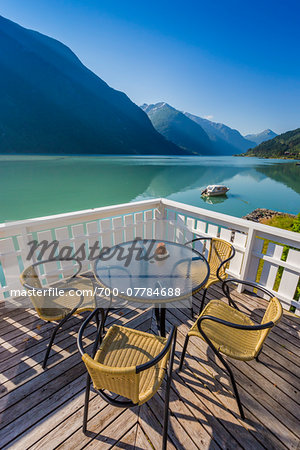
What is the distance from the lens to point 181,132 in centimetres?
13000

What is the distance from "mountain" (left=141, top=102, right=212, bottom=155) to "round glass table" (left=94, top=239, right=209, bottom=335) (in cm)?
12280

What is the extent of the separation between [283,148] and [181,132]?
77.4 metres

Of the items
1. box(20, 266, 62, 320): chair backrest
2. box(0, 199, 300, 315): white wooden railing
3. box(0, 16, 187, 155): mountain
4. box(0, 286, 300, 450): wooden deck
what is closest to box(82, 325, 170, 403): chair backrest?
box(0, 286, 300, 450): wooden deck

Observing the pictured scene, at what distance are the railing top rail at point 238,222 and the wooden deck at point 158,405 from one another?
98 centimetres

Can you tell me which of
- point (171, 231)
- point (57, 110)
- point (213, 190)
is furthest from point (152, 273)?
point (57, 110)

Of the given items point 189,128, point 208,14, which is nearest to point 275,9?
point 208,14

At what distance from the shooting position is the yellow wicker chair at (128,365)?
81cm

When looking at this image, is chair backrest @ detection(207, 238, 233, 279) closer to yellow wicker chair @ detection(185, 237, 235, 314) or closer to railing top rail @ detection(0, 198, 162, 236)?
yellow wicker chair @ detection(185, 237, 235, 314)

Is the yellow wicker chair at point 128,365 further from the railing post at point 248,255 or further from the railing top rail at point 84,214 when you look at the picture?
the railing post at point 248,255

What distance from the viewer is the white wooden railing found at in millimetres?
2041

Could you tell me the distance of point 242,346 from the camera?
1322 millimetres

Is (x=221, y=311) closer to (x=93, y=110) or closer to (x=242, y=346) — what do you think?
(x=242, y=346)

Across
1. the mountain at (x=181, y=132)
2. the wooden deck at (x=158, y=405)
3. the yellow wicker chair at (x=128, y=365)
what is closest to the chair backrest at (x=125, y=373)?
the yellow wicker chair at (x=128, y=365)

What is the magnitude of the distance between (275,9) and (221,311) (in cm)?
1237
